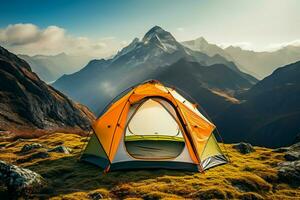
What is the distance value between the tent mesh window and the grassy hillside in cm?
286

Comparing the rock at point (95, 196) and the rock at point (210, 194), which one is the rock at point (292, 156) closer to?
the rock at point (210, 194)

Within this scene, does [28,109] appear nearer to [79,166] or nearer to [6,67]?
[6,67]

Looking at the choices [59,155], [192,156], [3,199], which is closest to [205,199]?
[192,156]

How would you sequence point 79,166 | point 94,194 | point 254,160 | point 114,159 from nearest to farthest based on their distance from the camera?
point 94,194, point 114,159, point 79,166, point 254,160

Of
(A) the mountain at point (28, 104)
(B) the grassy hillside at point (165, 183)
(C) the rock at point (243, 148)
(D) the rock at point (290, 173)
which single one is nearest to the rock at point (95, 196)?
(B) the grassy hillside at point (165, 183)

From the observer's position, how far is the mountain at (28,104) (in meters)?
103

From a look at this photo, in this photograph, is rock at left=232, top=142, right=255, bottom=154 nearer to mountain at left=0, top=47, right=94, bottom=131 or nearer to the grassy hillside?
the grassy hillside

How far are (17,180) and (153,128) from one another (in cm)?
1103

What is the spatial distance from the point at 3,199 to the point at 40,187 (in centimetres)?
196

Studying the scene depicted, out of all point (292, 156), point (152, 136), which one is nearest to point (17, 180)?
point (152, 136)

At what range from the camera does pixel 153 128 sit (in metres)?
23.5

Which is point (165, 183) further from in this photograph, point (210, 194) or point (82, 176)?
point (82, 176)

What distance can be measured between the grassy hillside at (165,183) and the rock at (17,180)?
0.38m

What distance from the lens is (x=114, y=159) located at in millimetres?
19219
